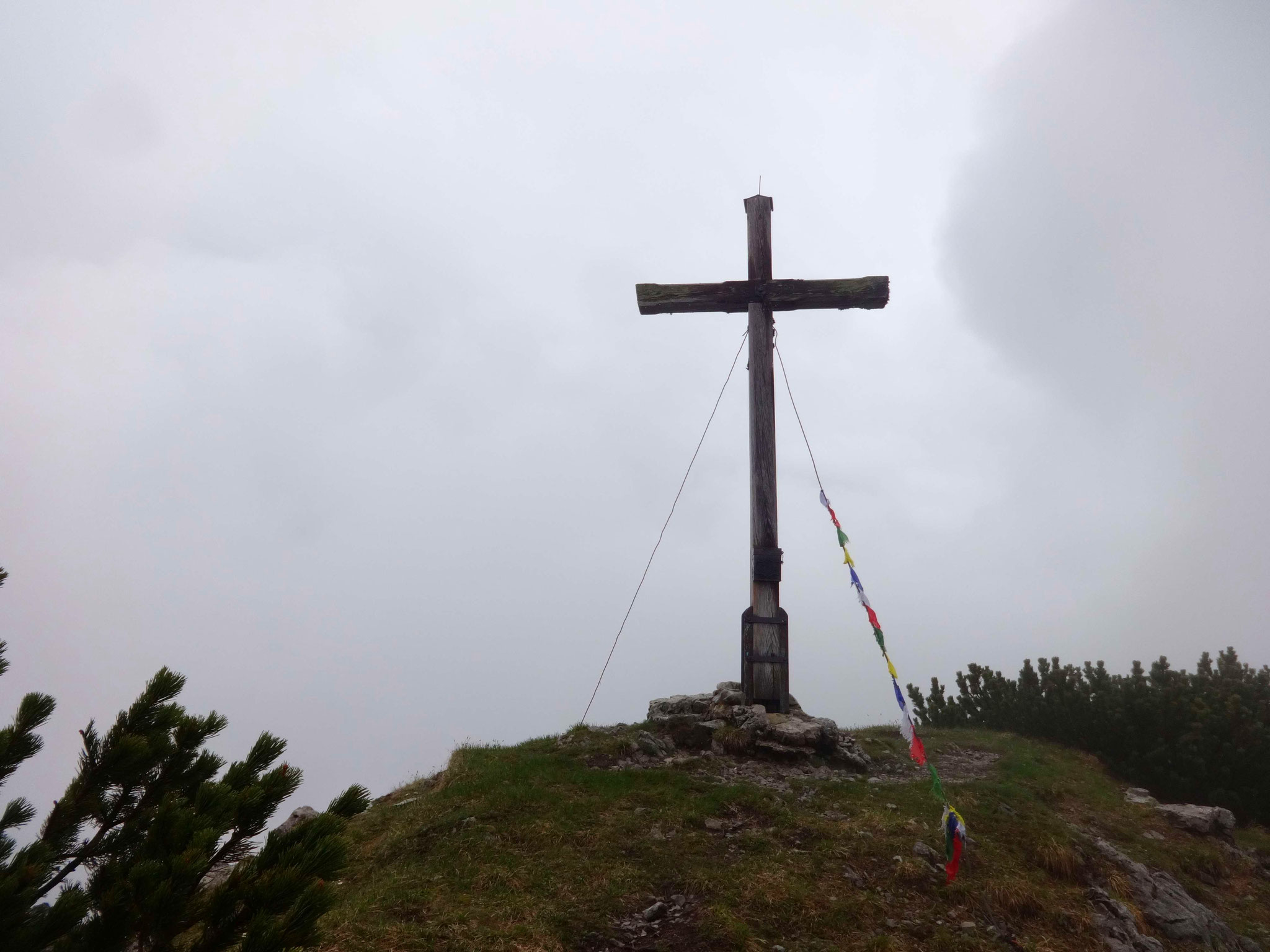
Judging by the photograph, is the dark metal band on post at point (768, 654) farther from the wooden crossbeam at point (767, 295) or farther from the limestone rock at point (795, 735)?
the wooden crossbeam at point (767, 295)

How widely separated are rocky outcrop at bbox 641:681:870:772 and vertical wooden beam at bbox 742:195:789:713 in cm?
39

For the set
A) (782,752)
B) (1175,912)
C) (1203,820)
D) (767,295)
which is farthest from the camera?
(767,295)

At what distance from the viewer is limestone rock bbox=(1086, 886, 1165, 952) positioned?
7227 mm

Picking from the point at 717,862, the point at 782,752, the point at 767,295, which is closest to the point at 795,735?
the point at 782,752

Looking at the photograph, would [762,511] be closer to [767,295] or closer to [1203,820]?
[767,295]

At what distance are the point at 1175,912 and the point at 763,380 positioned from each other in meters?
8.10

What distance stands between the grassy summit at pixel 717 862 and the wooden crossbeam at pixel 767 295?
265 inches

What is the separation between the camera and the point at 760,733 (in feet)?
35.3

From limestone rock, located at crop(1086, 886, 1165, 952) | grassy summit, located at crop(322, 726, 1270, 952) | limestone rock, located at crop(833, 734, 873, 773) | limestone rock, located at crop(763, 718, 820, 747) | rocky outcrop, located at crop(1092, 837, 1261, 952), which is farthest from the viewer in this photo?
limestone rock, located at crop(833, 734, 873, 773)

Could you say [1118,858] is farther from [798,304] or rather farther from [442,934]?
[798,304]

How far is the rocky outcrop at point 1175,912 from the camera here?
7.98 meters

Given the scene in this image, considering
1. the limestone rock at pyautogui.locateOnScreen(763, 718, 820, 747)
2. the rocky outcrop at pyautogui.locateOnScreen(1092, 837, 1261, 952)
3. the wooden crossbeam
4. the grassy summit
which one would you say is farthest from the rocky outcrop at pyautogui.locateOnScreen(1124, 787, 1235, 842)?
the wooden crossbeam

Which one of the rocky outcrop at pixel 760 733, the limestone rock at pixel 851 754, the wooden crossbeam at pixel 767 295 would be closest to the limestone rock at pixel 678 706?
the rocky outcrop at pixel 760 733

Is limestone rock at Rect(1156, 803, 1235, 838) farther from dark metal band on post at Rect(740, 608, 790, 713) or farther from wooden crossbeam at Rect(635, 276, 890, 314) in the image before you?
wooden crossbeam at Rect(635, 276, 890, 314)
